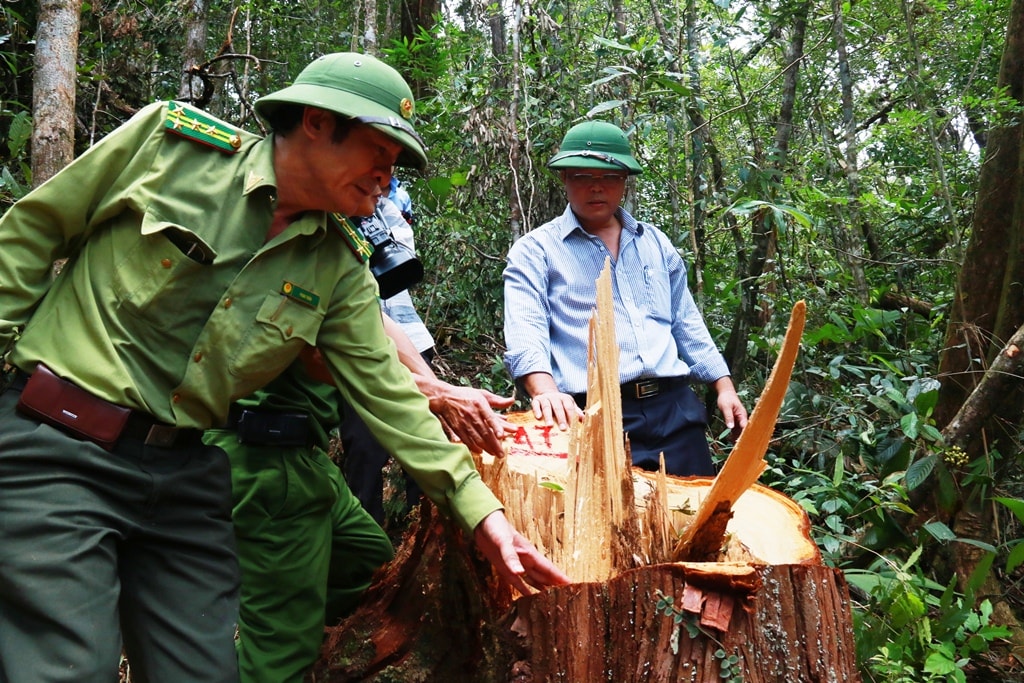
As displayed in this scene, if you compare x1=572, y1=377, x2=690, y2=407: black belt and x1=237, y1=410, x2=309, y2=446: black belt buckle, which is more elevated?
x1=572, y1=377, x2=690, y2=407: black belt

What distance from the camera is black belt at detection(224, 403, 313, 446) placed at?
→ 3107mm

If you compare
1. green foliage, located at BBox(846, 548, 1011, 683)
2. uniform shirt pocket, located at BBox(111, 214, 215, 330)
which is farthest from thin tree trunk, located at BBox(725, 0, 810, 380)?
uniform shirt pocket, located at BBox(111, 214, 215, 330)

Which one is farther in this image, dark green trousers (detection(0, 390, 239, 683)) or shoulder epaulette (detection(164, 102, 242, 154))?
shoulder epaulette (detection(164, 102, 242, 154))

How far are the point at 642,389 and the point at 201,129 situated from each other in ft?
7.67

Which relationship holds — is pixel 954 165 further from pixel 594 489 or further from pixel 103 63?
pixel 103 63

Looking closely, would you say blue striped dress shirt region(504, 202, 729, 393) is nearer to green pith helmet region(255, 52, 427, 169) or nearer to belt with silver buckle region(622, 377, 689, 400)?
belt with silver buckle region(622, 377, 689, 400)

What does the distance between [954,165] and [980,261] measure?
253 cm

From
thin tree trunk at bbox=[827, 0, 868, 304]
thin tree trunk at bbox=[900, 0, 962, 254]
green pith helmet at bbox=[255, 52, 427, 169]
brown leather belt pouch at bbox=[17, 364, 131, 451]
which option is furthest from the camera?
thin tree trunk at bbox=[827, 0, 868, 304]

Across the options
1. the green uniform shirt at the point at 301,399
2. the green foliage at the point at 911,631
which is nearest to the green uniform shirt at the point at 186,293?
the green uniform shirt at the point at 301,399

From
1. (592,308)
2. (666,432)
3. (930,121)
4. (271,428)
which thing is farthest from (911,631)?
(930,121)

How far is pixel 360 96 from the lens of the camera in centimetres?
235

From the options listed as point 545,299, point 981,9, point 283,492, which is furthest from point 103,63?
point 981,9

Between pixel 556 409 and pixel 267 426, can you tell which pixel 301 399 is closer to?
pixel 267 426

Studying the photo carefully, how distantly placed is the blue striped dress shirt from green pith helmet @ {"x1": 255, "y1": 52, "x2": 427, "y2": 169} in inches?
63.1
